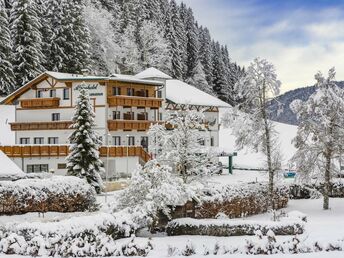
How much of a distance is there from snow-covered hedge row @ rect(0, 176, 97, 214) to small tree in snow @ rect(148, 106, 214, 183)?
557 centimetres

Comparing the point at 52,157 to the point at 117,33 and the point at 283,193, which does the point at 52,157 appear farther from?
the point at 117,33

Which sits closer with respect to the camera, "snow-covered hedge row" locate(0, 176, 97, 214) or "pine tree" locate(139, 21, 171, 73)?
"snow-covered hedge row" locate(0, 176, 97, 214)

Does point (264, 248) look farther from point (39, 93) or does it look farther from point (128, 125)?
point (39, 93)

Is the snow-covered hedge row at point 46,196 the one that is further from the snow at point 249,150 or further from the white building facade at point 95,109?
the snow at point 249,150

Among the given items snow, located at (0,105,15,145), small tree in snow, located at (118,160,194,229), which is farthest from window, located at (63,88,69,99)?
small tree in snow, located at (118,160,194,229)

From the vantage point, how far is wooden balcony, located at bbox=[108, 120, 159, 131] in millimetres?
60250

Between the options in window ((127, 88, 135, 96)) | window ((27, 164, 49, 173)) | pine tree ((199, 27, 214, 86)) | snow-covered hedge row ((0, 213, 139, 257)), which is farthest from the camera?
pine tree ((199, 27, 214, 86))

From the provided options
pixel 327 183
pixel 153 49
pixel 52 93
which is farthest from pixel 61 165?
pixel 153 49

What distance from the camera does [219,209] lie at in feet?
127

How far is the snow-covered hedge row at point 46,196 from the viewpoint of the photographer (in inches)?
1391

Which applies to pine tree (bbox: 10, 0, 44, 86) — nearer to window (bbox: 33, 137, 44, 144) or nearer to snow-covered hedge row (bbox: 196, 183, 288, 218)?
window (bbox: 33, 137, 44, 144)

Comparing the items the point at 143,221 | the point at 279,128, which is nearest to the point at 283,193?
the point at 143,221

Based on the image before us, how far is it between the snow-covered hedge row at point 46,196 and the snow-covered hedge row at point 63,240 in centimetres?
1021

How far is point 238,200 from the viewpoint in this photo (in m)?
40.9
